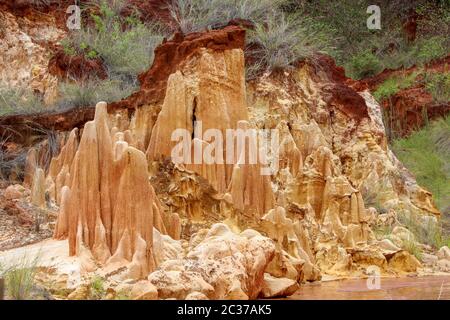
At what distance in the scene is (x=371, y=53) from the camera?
2673cm

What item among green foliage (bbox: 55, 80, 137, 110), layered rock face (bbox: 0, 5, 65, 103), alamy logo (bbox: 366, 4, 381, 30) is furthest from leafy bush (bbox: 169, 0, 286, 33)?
alamy logo (bbox: 366, 4, 381, 30)

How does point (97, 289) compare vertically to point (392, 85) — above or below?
below

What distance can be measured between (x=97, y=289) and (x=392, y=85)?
18.0 meters

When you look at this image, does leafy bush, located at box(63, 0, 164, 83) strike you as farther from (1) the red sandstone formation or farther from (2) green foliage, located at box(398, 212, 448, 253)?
(2) green foliage, located at box(398, 212, 448, 253)

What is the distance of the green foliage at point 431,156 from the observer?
66.5 feet

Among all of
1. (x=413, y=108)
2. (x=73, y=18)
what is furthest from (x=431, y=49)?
(x=73, y=18)

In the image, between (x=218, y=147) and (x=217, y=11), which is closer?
(x=218, y=147)

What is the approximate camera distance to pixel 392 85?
80.1 ft

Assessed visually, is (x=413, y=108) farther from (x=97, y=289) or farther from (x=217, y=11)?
(x=97, y=289)

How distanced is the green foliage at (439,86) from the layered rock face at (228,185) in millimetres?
6139

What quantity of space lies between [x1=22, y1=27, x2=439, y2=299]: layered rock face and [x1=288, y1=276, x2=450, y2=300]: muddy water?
1.20 feet

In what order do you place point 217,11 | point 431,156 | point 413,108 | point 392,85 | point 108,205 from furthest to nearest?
1. point 392,85
2. point 413,108
3. point 431,156
4. point 217,11
5. point 108,205

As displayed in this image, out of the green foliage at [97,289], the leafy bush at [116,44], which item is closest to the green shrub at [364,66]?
the leafy bush at [116,44]

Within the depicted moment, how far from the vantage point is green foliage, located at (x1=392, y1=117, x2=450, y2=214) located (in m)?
20.3
